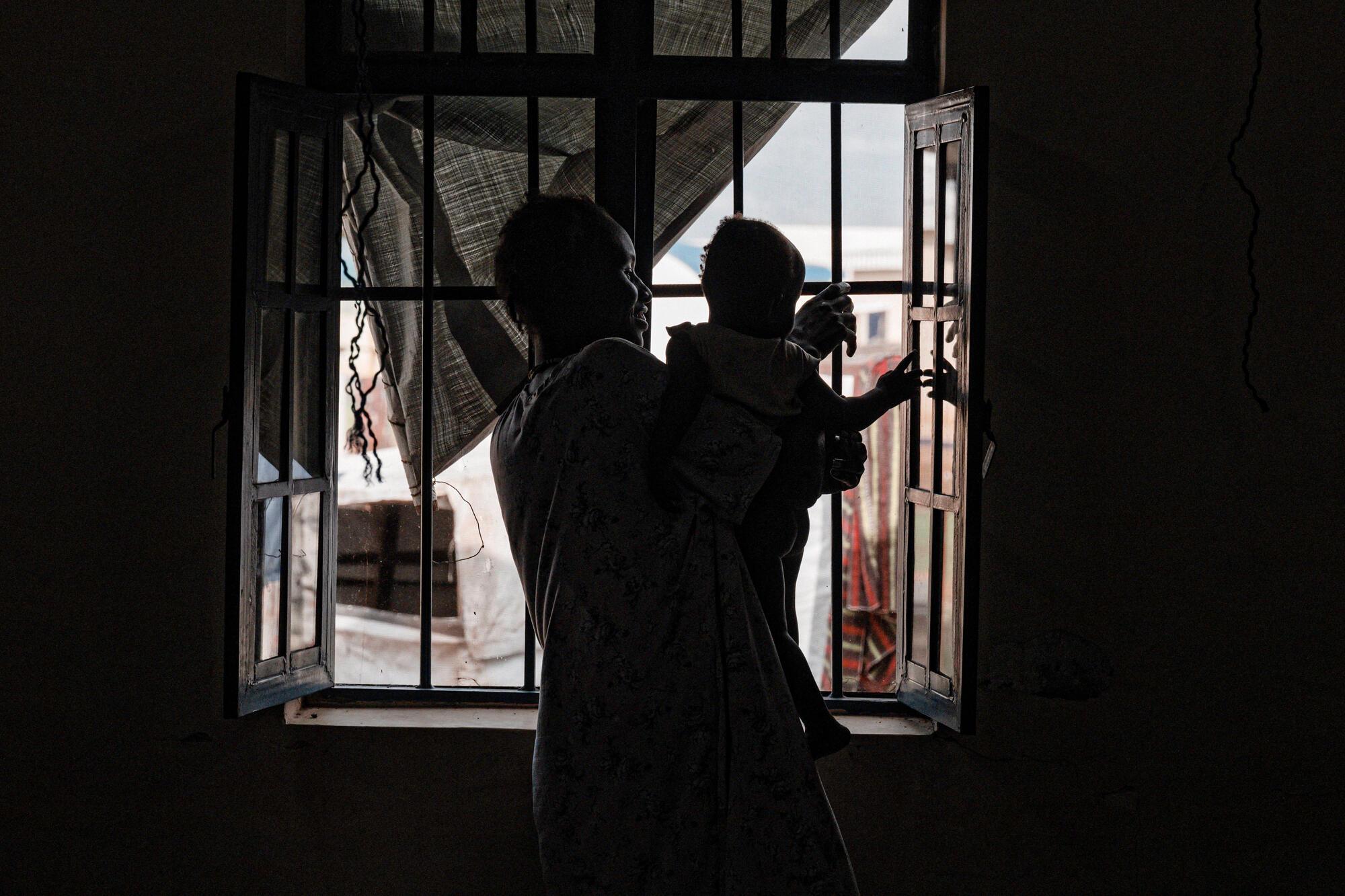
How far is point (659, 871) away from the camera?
1480 mm

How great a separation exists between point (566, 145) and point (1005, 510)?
4.37 ft

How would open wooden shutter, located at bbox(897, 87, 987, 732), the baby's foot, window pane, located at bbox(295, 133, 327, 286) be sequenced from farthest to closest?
1. window pane, located at bbox(295, 133, 327, 286)
2. open wooden shutter, located at bbox(897, 87, 987, 732)
3. the baby's foot

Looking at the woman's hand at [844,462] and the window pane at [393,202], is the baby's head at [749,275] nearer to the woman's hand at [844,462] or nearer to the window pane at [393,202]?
the woman's hand at [844,462]

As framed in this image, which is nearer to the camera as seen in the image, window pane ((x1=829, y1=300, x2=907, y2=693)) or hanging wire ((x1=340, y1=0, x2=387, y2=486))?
hanging wire ((x1=340, y1=0, x2=387, y2=486))

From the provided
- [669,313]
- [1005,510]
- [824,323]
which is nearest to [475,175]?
[669,313]

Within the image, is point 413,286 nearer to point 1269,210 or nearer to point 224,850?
point 224,850

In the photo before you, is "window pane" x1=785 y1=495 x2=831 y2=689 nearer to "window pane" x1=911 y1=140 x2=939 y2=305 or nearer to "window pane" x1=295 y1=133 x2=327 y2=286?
"window pane" x1=911 y1=140 x2=939 y2=305

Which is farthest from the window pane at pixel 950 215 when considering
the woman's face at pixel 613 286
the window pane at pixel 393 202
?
the window pane at pixel 393 202

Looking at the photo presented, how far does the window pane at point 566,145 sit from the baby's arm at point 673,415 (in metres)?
1.06

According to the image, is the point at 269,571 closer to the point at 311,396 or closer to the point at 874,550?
the point at 311,396

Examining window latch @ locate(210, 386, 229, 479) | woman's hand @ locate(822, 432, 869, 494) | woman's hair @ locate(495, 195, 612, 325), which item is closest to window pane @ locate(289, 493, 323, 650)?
window latch @ locate(210, 386, 229, 479)

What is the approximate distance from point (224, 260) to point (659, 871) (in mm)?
1666

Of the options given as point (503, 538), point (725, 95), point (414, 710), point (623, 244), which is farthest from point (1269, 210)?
point (414, 710)

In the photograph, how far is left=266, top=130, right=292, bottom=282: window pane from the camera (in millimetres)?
2109
